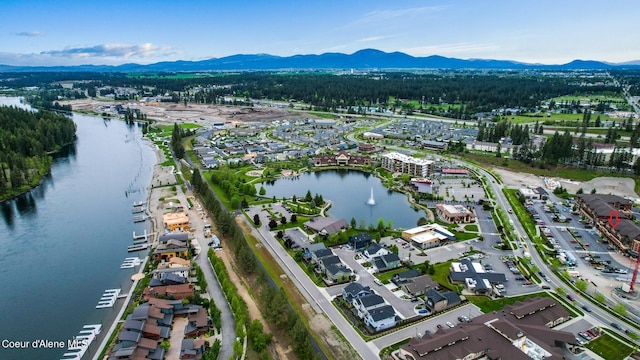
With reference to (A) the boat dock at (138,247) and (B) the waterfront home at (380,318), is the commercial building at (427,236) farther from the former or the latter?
(A) the boat dock at (138,247)

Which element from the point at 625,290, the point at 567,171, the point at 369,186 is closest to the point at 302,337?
the point at 625,290

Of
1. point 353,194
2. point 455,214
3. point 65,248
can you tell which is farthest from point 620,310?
point 65,248

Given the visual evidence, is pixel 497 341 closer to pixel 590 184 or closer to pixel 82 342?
pixel 82 342

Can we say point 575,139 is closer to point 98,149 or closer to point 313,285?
point 313,285

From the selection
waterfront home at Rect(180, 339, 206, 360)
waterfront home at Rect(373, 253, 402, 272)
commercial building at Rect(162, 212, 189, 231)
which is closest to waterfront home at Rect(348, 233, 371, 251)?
waterfront home at Rect(373, 253, 402, 272)

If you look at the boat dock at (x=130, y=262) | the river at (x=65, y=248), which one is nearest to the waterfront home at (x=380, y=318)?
the river at (x=65, y=248)
